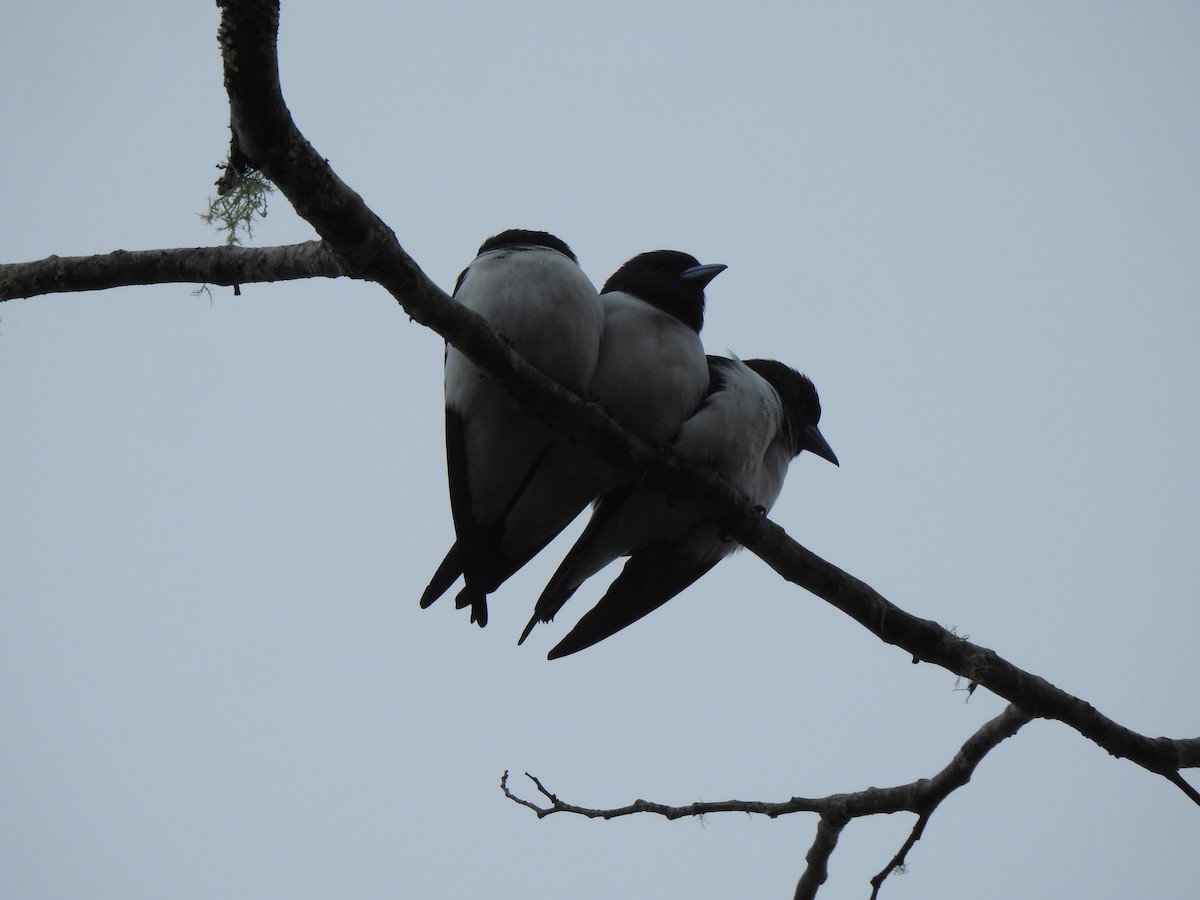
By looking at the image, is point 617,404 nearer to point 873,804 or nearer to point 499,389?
point 499,389

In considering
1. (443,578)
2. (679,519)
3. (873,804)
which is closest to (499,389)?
(443,578)

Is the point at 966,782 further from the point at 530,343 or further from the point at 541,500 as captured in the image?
the point at 530,343

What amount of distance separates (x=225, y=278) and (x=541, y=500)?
5.08ft

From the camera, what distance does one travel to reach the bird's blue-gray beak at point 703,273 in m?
4.94

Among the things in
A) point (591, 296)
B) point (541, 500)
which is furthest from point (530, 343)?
point (541, 500)

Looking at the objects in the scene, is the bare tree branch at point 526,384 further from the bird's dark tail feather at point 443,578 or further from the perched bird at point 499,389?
the bird's dark tail feather at point 443,578

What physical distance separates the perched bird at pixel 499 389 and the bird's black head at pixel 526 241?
173mm

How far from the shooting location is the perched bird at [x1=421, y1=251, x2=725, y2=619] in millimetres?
4250

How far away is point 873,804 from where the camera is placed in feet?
12.5

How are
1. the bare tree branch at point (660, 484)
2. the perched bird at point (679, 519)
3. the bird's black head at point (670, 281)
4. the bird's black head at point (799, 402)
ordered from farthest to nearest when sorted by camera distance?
the bird's black head at point (799, 402) → the bird's black head at point (670, 281) → the perched bird at point (679, 519) → the bare tree branch at point (660, 484)

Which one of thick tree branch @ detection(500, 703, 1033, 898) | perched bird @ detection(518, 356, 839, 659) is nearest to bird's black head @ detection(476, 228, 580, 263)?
perched bird @ detection(518, 356, 839, 659)

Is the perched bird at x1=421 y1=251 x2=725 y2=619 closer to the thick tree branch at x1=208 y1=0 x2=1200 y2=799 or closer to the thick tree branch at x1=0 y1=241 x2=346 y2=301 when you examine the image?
the thick tree branch at x1=208 y1=0 x2=1200 y2=799

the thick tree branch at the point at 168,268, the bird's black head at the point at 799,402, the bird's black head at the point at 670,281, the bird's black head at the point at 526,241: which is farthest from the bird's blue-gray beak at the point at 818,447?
the thick tree branch at the point at 168,268

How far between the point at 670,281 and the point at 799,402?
1095 millimetres
